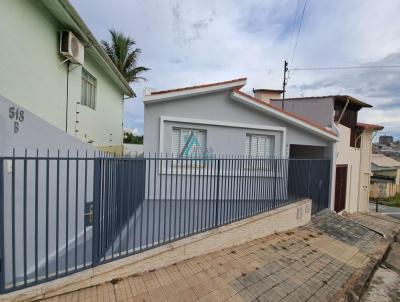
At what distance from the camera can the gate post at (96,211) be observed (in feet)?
13.0

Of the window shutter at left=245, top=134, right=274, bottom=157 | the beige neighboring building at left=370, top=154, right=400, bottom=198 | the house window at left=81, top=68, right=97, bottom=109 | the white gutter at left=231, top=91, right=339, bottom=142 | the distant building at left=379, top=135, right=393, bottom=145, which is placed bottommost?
the beige neighboring building at left=370, top=154, right=400, bottom=198

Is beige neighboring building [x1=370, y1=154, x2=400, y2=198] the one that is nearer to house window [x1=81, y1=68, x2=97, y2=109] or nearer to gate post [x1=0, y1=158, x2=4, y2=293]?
house window [x1=81, y1=68, x2=97, y2=109]

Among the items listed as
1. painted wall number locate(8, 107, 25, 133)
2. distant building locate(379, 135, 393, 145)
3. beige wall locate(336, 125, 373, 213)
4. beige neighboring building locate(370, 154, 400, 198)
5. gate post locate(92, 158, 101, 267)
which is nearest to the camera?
painted wall number locate(8, 107, 25, 133)

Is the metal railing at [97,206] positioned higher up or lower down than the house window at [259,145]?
lower down

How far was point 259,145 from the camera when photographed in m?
9.68

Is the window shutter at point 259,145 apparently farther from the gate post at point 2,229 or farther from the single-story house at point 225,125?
the gate post at point 2,229

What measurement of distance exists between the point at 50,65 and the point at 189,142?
467cm

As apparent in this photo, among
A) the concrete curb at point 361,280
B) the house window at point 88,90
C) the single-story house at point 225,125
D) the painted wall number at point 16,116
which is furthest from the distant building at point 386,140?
the painted wall number at point 16,116

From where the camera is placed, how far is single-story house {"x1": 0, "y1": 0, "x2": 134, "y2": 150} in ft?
15.7

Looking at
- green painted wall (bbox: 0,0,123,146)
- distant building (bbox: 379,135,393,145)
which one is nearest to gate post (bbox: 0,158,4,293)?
green painted wall (bbox: 0,0,123,146)

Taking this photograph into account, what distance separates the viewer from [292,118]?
31.0 ft

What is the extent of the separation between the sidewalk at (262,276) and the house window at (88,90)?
7.05 m

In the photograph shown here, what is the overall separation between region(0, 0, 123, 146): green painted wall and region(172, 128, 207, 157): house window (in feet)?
10.7

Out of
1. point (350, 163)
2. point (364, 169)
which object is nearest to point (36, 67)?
point (350, 163)
